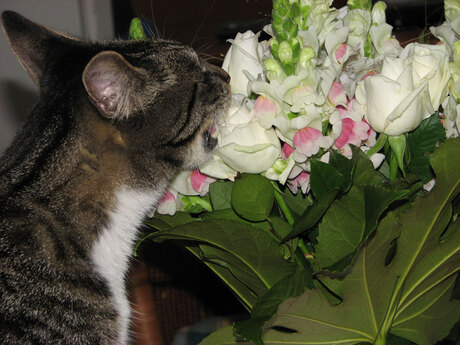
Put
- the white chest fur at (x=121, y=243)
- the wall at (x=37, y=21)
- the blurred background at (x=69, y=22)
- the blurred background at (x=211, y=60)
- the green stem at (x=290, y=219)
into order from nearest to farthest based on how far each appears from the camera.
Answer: the green stem at (x=290, y=219), the white chest fur at (x=121, y=243), the blurred background at (x=211, y=60), the blurred background at (x=69, y=22), the wall at (x=37, y=21)

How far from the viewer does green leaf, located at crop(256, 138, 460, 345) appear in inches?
23.3

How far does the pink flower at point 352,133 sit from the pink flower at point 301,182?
0.20 feet

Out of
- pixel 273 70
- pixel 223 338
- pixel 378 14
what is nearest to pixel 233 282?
pixel 223 338

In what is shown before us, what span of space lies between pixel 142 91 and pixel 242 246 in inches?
10.5

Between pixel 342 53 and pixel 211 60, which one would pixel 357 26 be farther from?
pixel 211 60

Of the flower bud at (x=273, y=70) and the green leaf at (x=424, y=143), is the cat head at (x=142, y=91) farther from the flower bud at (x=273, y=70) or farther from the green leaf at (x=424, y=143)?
the green leaf at (x=424, y=143)

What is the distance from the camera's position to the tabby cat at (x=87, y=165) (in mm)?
707

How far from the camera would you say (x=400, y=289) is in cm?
64

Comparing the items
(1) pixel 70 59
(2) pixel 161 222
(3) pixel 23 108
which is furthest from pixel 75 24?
(2) pixel 161 222

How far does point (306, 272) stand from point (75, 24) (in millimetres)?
1832

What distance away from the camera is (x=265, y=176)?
0.64 m

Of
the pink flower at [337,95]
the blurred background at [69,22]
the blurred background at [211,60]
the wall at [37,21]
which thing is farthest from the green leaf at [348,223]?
the wall at [37,21]

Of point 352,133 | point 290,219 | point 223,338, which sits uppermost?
point 352,133

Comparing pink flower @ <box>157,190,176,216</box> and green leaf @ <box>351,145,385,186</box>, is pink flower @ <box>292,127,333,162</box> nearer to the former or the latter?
green leaf @ <box>351,145,385,186</box>
